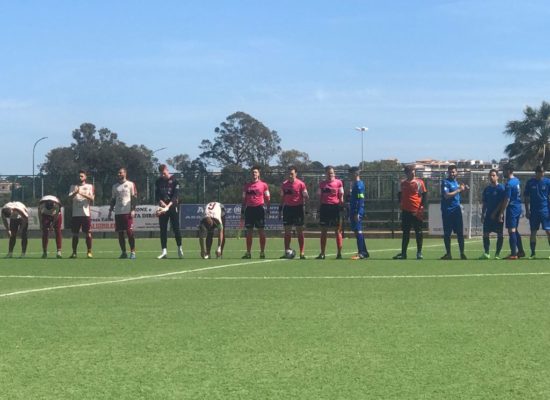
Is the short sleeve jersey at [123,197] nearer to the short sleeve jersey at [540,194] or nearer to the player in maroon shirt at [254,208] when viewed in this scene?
the player in maroon shirt at [254,208]

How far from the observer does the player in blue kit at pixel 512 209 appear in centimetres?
1630

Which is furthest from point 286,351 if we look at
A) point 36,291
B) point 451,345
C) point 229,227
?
point 229,227

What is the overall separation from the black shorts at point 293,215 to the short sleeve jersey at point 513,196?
3944 millimetres

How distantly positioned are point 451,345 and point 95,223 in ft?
109

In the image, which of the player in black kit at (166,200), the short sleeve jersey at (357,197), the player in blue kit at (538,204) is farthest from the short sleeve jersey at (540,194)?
the player in black kit at (166,200)

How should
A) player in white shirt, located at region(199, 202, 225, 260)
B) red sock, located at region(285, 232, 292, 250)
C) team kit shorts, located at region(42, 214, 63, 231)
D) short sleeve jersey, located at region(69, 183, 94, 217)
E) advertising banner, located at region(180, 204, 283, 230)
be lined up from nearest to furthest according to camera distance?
red sock, located at region(285, 232, 292, 250), player in white shirt, located at region(199, 202, 225, 260), short sleeve jersey, located at region(69, 183, 94, 217), team kit shorts, located at region(42, 214, 63, 231), advertising banner, located at region(180, 204, 283, 230)

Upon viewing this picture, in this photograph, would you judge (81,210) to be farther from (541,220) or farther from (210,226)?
(541,220)

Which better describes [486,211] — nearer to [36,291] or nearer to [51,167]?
[36,291]

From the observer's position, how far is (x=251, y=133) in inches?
4471

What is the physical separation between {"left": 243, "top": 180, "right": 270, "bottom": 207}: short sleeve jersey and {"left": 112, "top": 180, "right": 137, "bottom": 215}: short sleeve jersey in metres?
2.40

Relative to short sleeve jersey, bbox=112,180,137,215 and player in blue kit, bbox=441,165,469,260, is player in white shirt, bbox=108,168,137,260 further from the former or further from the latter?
player in blue kit, bbox=441,165,469,260

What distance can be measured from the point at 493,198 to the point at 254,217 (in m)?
4.67

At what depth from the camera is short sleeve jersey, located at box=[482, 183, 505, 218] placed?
54.5 feet

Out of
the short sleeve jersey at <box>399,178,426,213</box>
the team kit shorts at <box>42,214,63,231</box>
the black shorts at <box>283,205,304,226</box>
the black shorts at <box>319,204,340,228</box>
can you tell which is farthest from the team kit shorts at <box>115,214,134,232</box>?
the short sleeve jersey at <box>399,178,426,213</box>
